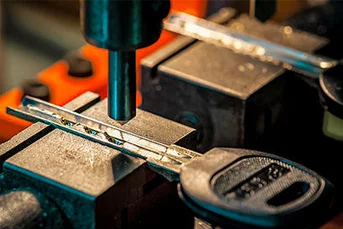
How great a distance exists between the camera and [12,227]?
94 cm

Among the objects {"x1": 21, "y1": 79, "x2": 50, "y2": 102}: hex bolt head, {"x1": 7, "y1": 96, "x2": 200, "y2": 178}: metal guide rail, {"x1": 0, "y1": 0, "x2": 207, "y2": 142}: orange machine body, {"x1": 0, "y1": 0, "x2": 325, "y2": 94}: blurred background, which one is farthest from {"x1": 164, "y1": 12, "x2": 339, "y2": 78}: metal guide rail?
{"x1": 0, "y1": 0, "x2": 325, "y2": 94}: blurred background

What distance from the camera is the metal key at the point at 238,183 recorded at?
85 cm

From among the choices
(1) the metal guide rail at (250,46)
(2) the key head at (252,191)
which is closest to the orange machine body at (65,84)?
(1) the metal guide rail at (250,46)

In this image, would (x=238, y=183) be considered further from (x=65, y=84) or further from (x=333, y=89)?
(x=65, y=84)

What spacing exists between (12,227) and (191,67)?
1.61 feet

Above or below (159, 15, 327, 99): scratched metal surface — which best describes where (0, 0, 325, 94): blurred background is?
below

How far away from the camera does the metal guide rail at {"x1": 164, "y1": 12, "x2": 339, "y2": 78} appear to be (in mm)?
1305

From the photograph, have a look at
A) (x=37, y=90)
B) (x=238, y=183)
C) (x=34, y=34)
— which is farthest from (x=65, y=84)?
(x=34, y=34)

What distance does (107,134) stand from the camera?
1.07 meters

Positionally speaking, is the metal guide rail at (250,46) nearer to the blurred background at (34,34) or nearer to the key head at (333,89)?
the key head at (333,89)

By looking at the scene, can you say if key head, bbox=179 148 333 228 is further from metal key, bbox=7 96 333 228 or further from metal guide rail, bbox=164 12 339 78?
metal guide rail, bbox=164 12 339 78

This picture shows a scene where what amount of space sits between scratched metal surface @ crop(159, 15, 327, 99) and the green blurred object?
11 centimetres

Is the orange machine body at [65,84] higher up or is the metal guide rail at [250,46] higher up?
the metal guide rail at [250,46]

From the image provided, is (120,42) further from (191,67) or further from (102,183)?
(191,67)
